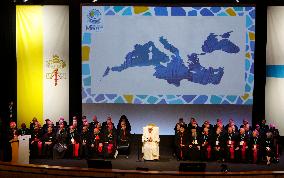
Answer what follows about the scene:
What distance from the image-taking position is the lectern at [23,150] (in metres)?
12.4

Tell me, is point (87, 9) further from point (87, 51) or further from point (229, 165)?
point (229, 165)

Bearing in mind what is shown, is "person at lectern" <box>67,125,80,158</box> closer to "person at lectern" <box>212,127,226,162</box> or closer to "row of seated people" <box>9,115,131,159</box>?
"row of seated people" <box>9,115,131,159</box>

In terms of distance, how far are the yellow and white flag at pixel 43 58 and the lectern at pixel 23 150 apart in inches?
135

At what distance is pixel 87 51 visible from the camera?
1556cm

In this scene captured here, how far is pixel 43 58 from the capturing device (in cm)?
1592

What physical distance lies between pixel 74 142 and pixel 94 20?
4.04 m

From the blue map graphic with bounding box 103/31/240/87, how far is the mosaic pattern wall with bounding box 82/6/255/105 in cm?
48

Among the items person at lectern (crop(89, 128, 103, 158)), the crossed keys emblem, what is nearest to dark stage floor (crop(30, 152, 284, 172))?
person at lectern (crop(89, 128, 103, 158))

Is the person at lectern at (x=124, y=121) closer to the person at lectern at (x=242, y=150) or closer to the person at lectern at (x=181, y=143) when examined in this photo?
the person at lectern at (x=181, y=143)

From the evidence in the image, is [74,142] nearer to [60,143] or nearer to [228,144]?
[60,143]

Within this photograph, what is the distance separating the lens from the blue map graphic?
50.6ft

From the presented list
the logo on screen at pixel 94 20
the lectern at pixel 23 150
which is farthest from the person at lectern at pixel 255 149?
the lectern at pixel 23 150

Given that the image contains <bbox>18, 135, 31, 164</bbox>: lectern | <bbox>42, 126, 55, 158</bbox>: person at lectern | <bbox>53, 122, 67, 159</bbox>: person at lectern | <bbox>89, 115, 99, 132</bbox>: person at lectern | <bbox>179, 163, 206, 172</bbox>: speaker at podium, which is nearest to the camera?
<bbox>179, 163, 206, 172</bbox>: speaker at podium

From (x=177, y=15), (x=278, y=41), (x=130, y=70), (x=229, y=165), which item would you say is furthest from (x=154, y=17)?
(x=229, y=165)
